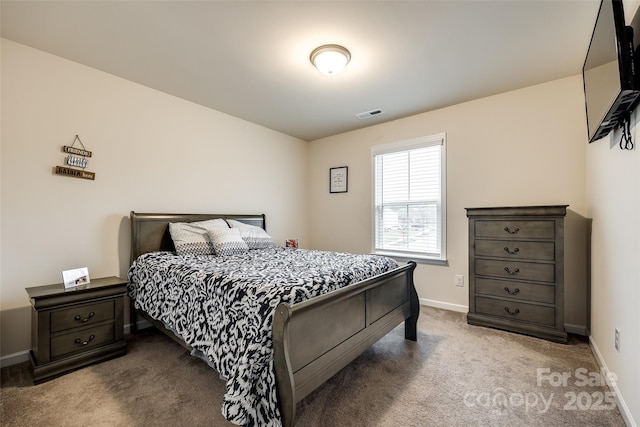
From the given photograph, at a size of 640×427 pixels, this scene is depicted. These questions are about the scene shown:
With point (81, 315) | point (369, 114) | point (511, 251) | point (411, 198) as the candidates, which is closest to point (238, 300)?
point (81, 315)

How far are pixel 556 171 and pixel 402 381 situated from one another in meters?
2.51

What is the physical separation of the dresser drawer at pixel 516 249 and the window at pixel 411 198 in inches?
24.2

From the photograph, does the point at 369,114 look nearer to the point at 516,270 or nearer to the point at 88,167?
the point at 516,270

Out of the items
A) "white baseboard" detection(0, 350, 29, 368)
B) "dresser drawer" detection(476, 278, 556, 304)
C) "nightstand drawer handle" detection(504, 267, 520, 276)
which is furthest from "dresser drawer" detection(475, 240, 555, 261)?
"white baseboard" detection(0, 350, 29, 368)

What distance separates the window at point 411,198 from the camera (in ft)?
11.5

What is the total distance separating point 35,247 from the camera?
2252 millimetres

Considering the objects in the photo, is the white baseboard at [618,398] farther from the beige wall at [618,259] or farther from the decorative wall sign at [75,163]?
the decorative wall sign at [75,163]

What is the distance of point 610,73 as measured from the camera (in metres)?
1.48

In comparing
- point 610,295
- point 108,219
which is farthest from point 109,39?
point 610,295

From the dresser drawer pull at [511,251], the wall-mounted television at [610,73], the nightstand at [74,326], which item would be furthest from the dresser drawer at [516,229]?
the nightstand at [74,326]

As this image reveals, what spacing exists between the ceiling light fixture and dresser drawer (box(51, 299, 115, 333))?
252 cm

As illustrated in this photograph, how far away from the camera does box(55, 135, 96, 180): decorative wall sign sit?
94.0 inches

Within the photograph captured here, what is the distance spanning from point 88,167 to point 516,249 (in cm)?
402

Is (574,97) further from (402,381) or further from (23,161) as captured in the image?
(23,161)
